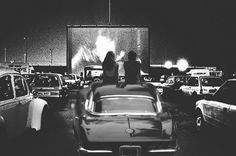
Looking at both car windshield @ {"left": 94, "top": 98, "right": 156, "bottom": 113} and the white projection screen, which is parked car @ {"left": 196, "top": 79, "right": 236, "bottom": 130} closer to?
car windshield @ {"left": 94, "top": 98, "right": 156, "bottom": 113}

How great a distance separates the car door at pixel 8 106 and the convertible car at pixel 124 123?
4.24ft

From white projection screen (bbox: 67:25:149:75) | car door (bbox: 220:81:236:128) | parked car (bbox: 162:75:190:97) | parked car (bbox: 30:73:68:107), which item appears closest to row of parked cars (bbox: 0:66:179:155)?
car door (bbox: 220:81:236:128)

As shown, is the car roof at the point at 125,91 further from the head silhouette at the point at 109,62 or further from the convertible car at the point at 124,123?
the head silhouette at the point at 109,62

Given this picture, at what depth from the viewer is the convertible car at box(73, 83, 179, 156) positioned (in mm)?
5148

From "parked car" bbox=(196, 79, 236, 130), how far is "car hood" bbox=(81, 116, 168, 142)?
2997mm

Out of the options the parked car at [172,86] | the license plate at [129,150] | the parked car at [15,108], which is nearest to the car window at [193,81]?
the parked car at [172,86]

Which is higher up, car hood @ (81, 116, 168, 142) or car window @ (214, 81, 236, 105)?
car window @ (214, 81, 236, 105)

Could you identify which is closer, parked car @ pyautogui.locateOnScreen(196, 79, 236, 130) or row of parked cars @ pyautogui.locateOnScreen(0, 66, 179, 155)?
row of parked cars @ pyautogui.locateOnScreen(0, 66, 179, 155)

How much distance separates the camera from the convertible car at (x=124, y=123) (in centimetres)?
515

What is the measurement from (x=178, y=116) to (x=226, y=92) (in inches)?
207

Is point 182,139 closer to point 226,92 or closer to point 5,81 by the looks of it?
point 226,92

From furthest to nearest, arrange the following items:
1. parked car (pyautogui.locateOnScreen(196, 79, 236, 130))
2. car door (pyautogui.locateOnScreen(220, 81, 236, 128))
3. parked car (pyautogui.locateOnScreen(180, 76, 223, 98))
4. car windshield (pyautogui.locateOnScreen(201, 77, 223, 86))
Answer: car windshield (pyautogui.locateOnScreen(201, 77, 223, 86)), parked car (pyautogui.locateOnScreen(180, 76, 223, 98)), parked car (pyautogui.locateOnScreen(196, 79, 236, 130)), car door (pyautogui.locateOnScreen(220, 81, 236, 128))

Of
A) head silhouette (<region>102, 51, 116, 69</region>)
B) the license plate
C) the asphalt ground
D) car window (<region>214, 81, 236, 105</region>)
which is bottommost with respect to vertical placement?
the asphalt ground

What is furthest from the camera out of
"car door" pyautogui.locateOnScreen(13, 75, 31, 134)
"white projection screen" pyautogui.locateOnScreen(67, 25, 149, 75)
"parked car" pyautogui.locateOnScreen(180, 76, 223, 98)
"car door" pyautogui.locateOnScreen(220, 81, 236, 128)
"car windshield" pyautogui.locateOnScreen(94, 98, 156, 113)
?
"white projection screen" pyautogui.locateOnScreen(67, 25, 149, 75)
